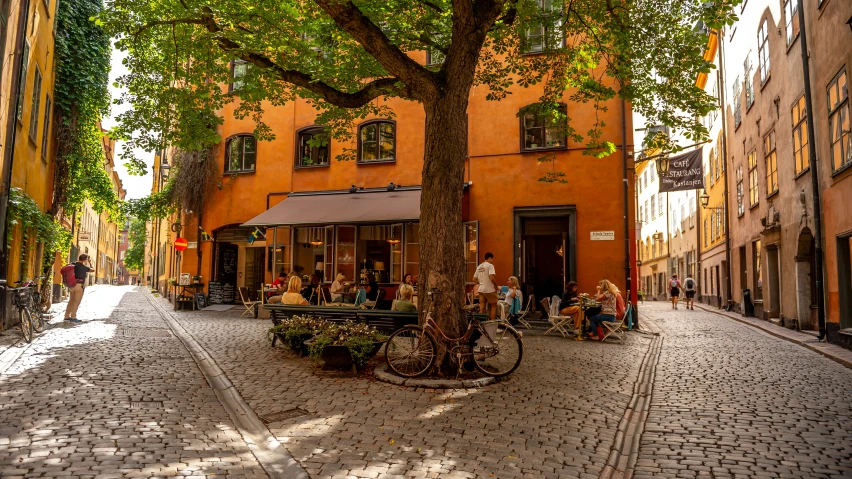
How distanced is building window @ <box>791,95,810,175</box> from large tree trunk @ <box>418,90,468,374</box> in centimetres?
1073

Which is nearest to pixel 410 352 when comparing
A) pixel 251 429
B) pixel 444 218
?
pixel 444 218

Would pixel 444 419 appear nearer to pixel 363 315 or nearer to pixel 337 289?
pixel 363 315

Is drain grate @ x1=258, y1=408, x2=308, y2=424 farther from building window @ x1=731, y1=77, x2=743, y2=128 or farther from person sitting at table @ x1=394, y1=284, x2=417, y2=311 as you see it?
building window @ x1=731, y1=77, x2=743, y2=128

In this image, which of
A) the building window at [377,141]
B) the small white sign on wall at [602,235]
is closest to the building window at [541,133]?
the small white sign on wall at [602,235]

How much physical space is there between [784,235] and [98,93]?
20.3 meters

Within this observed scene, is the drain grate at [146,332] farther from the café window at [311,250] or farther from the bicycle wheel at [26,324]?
the café window at [311,250]

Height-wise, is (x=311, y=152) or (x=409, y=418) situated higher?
(x=311, y=152)

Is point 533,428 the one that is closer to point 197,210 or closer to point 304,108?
point 304,108

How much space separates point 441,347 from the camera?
8.27 metres

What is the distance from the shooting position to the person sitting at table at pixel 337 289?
57.1 feet

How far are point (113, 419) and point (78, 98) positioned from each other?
16.2 meters

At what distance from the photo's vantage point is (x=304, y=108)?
2125 centimetres

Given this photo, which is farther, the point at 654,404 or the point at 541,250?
the point at 541,250

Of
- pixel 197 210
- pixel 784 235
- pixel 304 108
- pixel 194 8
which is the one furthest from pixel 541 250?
pixel 194 8
